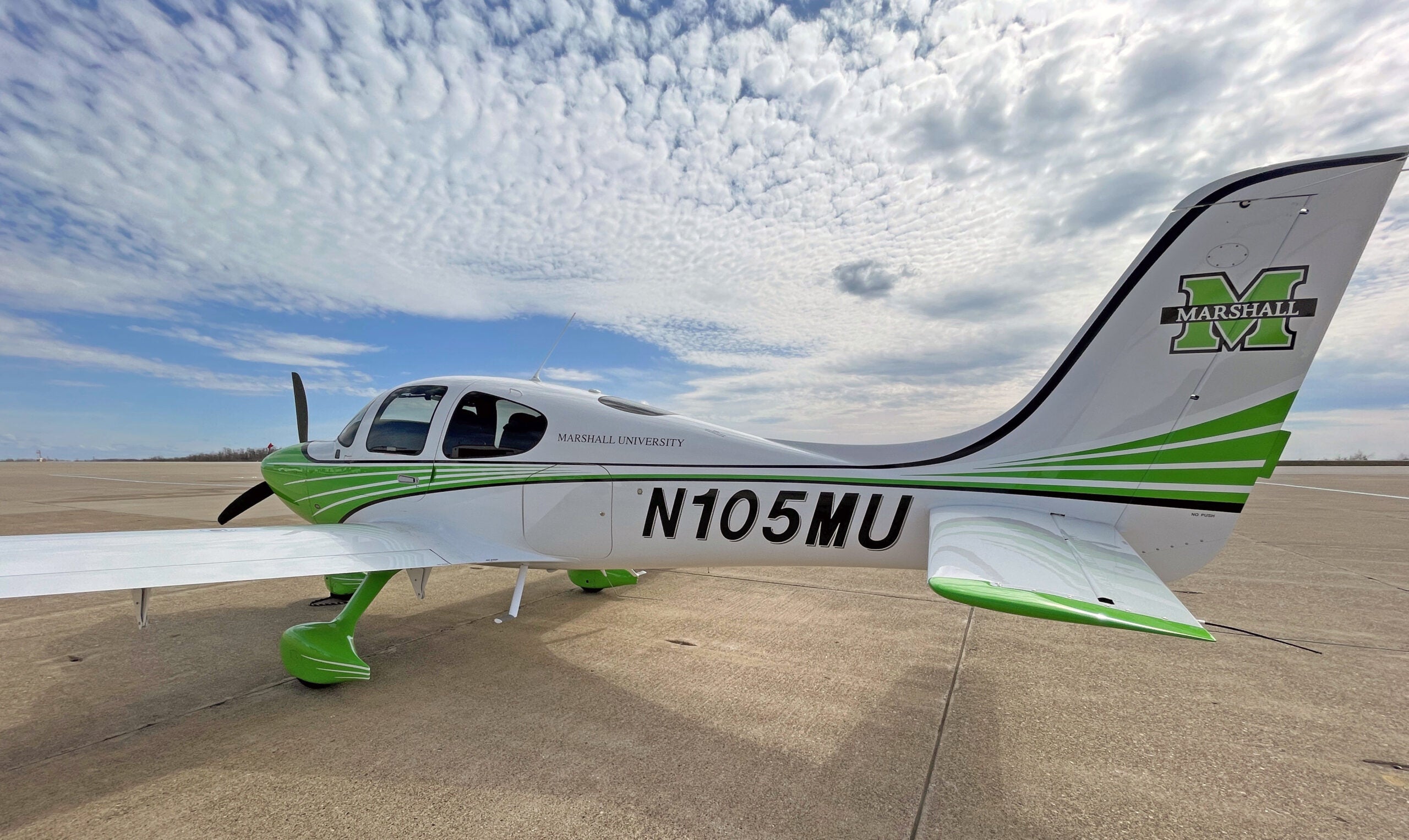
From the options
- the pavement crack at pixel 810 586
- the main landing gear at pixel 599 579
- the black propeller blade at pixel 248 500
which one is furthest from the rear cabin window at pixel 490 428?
the black propeller blade at pixel 248 500

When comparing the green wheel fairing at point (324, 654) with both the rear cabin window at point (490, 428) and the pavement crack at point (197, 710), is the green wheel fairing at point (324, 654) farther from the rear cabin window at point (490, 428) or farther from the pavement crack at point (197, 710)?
the rear cabin window at point (490, 428)

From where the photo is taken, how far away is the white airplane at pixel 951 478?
3.01 meters

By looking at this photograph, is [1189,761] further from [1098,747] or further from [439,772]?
[439,772]

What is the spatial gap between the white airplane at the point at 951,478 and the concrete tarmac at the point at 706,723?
0.82 m

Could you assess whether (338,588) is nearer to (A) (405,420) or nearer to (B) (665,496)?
(A) (405,420)

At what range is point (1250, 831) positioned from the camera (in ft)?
8.85

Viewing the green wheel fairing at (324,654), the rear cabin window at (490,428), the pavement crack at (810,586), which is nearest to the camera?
the green wheel fairing at (324,654)

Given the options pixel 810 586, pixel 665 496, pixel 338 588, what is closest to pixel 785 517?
pixel 665 496

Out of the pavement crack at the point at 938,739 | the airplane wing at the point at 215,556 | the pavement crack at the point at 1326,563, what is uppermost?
the airplane wing at the point at 215,556

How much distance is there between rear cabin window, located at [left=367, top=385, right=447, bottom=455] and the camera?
5.41 metres

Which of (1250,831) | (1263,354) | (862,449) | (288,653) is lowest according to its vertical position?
(1250,831)

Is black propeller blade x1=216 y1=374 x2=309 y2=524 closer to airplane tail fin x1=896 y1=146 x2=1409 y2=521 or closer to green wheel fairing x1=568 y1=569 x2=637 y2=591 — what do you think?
green wheel fairing x1=568 y1=569 x2=637 y2=591

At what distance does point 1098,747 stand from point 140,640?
7.96 meters

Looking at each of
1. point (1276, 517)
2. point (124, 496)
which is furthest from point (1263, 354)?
point (124, 496)
